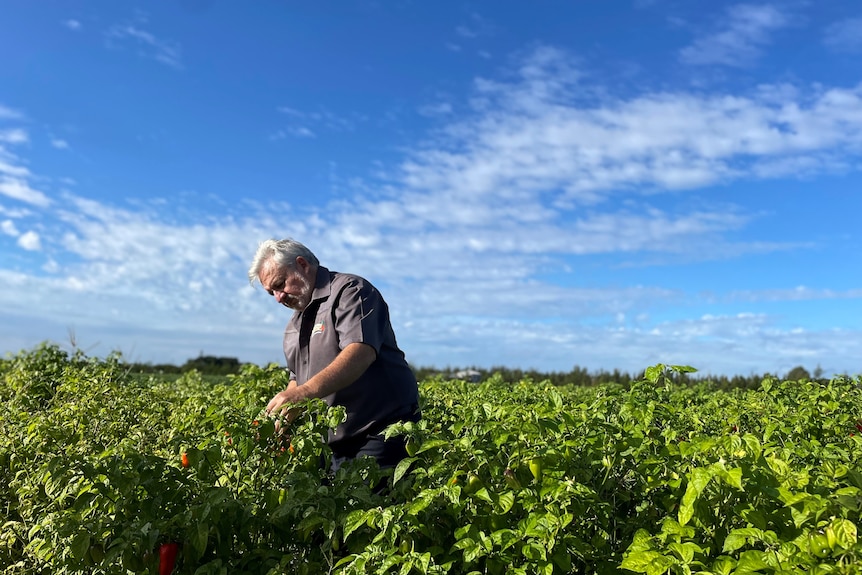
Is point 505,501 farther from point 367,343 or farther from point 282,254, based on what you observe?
point 282,254

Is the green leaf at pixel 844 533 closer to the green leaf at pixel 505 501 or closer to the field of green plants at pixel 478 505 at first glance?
the field of green plants at pixel 478 505

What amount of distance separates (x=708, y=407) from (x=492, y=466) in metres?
3.58

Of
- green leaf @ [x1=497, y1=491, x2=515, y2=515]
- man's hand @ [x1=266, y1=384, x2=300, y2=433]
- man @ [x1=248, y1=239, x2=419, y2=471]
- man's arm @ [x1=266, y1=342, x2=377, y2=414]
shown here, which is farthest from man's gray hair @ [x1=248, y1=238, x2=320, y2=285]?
green leaf @ [x1=497, y1=491, x2=515, y2=515]

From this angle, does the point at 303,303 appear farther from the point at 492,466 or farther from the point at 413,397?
the point at 492,466

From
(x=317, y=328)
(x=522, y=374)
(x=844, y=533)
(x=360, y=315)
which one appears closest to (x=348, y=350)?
(x=360, y=315)

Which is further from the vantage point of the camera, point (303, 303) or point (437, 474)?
point (303, 303)

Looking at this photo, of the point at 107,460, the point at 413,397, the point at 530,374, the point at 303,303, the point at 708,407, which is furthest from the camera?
the point at 530,374

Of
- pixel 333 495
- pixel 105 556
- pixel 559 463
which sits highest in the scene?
pixel 559 463

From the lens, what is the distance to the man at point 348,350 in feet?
11.6

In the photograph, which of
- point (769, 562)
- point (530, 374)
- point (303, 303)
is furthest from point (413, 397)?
point (530, 374)

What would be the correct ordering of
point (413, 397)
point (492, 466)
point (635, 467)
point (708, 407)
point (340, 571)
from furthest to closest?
point (708, 407) < point (413, 397) < point (635, 467) < point (492, 466) < point (340, 571)

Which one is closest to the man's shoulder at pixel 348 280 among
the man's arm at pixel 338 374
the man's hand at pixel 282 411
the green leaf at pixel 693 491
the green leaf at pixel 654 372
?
the man's arm at pixel 338 374

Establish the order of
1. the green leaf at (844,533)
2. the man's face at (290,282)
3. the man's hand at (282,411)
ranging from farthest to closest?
the man's face at (290,282) → the man's hand at (282,411) → the green leaf at (844,533)

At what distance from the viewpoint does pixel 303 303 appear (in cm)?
414
